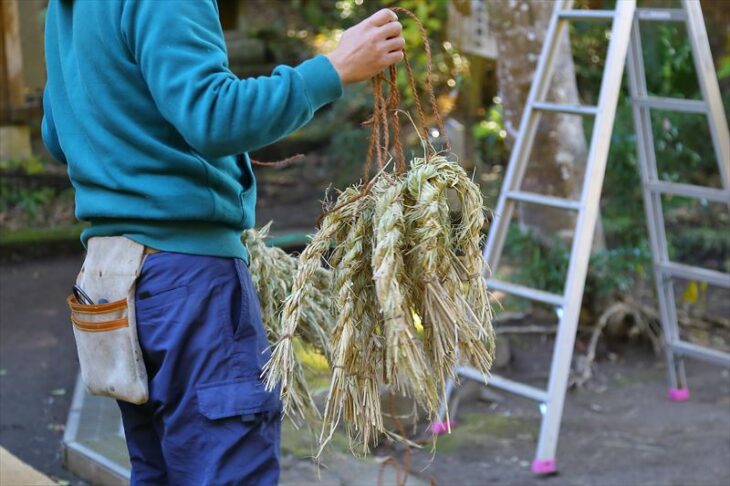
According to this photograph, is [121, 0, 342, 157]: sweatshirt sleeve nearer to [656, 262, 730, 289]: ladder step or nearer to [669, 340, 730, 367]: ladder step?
[656, 262, 730, 289]: ladder step

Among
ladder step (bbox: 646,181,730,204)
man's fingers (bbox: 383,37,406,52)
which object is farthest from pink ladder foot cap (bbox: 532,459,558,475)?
Answer: man's fingers (bbox: 383,37,406,52)

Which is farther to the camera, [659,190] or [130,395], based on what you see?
[659,190]

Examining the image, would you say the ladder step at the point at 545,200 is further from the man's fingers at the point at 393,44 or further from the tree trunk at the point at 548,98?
the man's fingers at the point at 393,44

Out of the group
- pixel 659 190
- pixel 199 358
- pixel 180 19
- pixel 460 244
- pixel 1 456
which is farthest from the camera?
pixel 659 190

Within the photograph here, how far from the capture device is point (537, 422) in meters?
4.73

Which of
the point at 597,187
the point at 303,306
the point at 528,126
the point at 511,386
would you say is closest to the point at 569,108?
the point at 528,126

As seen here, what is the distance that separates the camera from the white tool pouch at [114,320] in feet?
6.93

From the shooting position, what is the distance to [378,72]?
2.12m

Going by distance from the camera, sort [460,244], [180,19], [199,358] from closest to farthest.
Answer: [180,19] → [199,358] → [460,244]

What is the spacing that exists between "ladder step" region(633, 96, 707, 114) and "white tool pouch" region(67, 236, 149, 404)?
3.02m

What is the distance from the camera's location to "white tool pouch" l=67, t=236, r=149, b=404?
6.93 ft

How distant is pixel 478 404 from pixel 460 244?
9.51 ft

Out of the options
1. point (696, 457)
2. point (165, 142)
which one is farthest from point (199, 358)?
point (696, 457)

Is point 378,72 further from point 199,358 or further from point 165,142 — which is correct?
point 199,358
